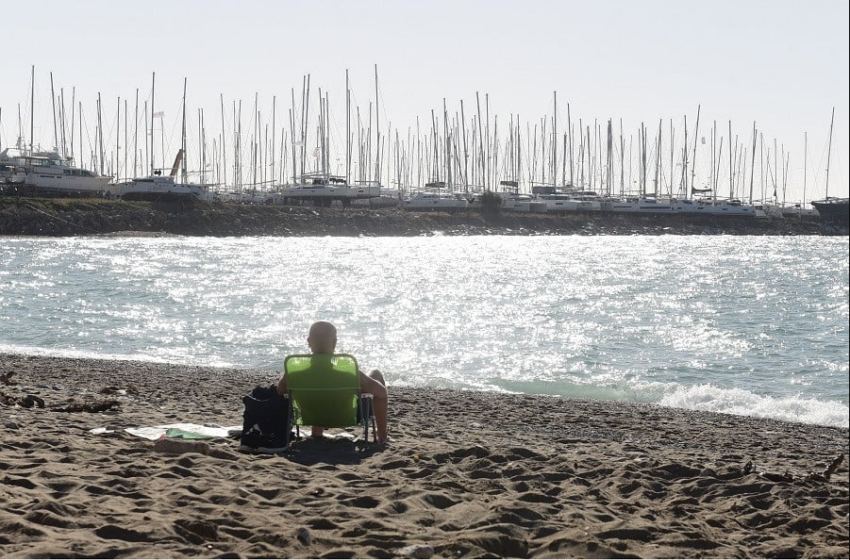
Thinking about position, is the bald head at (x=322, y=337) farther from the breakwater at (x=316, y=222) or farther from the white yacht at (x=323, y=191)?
the white yacht at (x=323, y=191)

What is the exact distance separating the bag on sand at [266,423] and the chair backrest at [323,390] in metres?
0.20

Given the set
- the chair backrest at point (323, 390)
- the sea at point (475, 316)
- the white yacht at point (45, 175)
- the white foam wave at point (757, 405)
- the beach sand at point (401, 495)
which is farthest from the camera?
the white yacht at point (45, 175)

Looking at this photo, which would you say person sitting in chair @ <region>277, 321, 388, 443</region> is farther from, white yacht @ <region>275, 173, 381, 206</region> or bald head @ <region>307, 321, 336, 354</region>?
white yacht @ <region>275, 173, 381, 206</region>

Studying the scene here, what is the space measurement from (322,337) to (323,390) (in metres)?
0.42

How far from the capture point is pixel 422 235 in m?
89.6

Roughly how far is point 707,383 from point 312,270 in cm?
3259

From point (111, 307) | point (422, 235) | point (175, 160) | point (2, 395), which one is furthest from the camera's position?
point (422, 235)

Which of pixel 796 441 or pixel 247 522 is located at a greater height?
pixel 247 522

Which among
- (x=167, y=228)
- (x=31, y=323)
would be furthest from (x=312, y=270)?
(x=167, y=228)

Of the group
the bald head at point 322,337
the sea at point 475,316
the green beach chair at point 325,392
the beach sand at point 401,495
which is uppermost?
the bald head at point 322,337

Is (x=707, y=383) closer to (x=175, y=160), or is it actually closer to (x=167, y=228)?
(x=167, y=228)

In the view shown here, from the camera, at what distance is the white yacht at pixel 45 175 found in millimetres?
75375

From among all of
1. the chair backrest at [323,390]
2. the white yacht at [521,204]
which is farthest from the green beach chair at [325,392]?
the white yacht at [521,204]

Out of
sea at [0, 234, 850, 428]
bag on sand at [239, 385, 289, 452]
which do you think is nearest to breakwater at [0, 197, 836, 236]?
sea at [0, 234, 850, 428]
